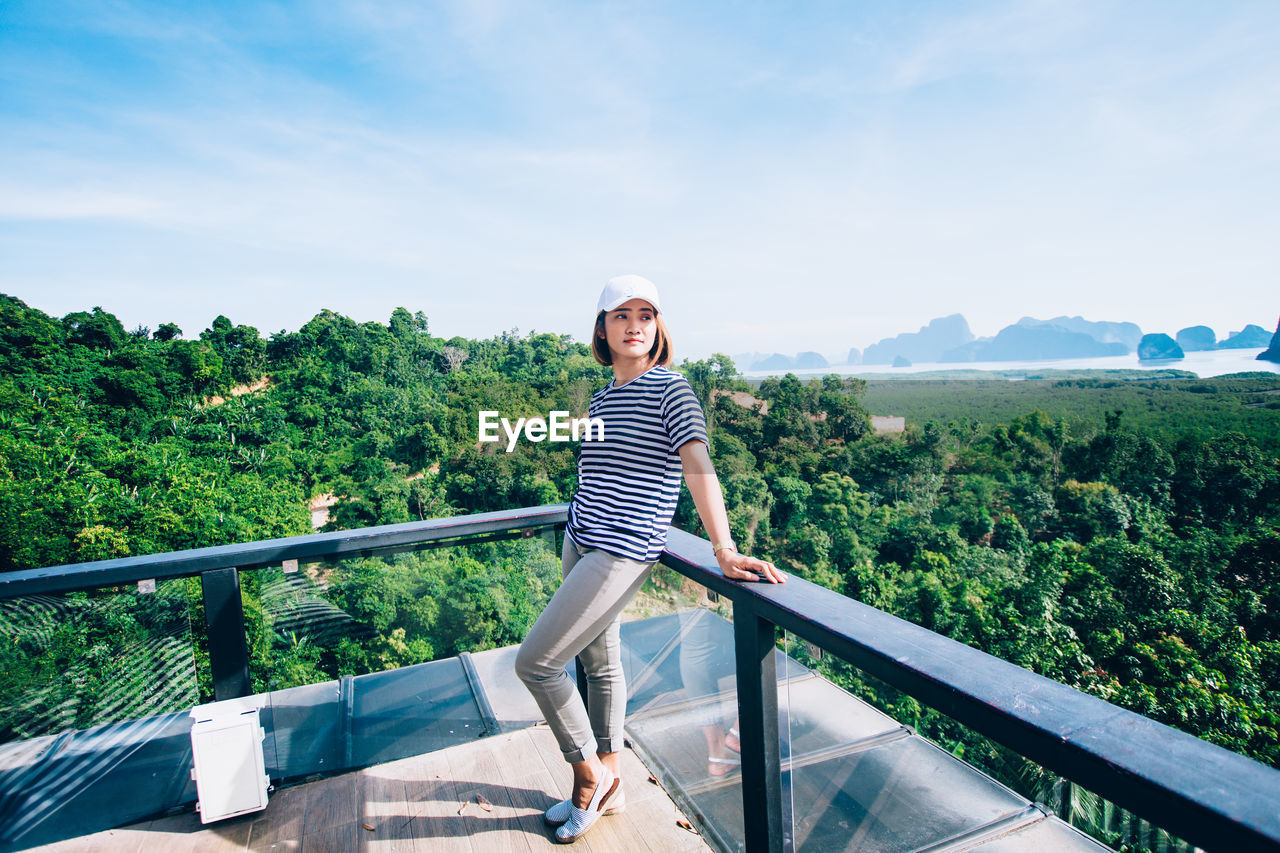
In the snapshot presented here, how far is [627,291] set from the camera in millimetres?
1434

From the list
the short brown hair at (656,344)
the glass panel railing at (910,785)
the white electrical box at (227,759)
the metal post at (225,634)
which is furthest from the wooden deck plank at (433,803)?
the short brown hair at (656,344)

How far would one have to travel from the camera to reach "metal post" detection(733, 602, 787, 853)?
1188 millimetres

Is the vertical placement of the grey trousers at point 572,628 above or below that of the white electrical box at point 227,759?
above

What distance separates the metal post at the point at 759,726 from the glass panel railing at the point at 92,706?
1.46 m

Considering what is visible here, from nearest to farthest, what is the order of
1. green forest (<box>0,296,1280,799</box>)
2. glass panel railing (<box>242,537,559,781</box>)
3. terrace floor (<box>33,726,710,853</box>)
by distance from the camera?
terrace floor (<box>33,726,710,853</box>) → glass panel railing (<box>242,537,559,781</box>) → green forest (<box>0,296,1280,799</box>)

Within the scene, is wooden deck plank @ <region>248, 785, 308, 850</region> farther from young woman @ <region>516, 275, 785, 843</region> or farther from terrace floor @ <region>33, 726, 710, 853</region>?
young woman @ <region>516, 275, 785, 843</region>

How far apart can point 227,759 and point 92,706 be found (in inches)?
15.3

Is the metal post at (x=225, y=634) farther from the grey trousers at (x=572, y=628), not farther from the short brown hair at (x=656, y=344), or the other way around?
the short brown hair at (x=656, y=344)

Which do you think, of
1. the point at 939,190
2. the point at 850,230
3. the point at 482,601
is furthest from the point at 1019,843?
the point at 850,230

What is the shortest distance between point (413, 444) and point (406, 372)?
9.91 metres

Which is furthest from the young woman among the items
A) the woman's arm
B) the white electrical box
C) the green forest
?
the green forest

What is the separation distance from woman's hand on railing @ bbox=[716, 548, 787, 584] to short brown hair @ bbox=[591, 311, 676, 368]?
49 centimetres

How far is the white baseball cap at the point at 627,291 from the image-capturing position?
56.4 inches

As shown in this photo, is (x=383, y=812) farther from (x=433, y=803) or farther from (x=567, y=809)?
(x=567, y=809)
